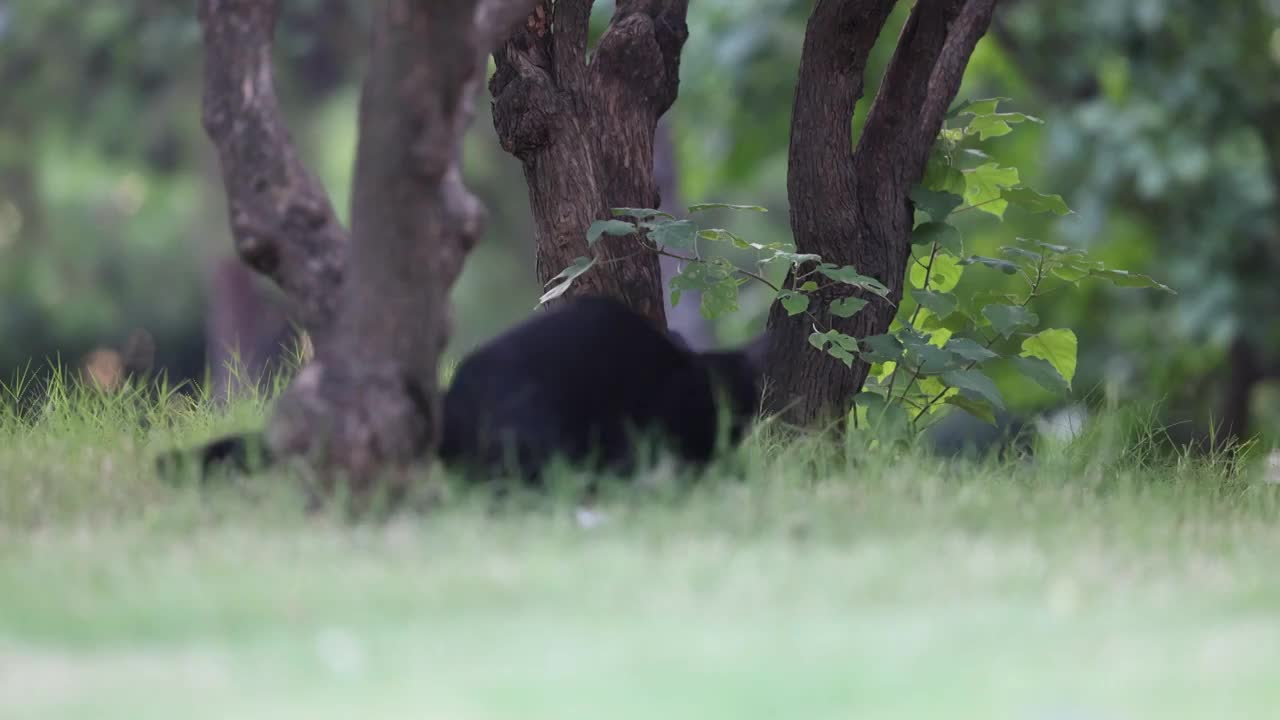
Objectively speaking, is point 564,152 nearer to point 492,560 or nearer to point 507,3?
point 507,3

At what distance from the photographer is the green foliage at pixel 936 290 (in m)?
5.51

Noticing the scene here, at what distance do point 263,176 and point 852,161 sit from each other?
8.26 feet

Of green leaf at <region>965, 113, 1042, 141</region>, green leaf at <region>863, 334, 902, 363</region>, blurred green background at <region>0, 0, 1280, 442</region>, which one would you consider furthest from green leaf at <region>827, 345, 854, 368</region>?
blurred green background at <region>0, 0, 1280, 442</region>

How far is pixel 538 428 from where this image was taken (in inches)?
178

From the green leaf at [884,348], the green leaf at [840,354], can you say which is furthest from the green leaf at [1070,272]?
the green leaf at [840,354]

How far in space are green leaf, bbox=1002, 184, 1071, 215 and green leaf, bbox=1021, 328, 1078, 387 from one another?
1.64 ft

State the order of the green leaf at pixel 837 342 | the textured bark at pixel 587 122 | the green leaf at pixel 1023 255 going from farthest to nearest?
the textured bark at pixel 587 122 → the green leaf at pixel 1023 255 → the green leaf at pixel 837 342

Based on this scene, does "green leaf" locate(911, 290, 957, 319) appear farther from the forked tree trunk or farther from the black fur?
the forked tree trunk

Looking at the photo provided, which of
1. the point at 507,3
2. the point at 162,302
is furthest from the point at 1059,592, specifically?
the point at 162,302

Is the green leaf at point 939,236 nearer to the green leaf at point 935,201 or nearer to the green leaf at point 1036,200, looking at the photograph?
the green leaf at point 935,201

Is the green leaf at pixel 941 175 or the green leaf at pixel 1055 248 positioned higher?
the green leaf at pixel 941 175

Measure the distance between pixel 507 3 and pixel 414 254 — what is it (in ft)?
2.62

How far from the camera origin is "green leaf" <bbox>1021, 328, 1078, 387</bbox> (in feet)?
20.2

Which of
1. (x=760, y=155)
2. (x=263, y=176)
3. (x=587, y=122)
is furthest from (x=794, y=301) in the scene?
(x=760, y=155)
